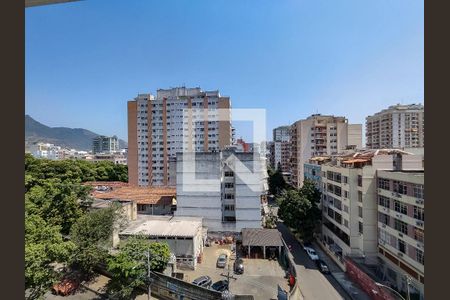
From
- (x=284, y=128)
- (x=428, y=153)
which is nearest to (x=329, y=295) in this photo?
(x=428, y=153)

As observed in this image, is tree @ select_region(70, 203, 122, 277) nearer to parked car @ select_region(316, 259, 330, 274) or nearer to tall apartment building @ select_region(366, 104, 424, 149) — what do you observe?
parked car @ select_region(316, 259, 330, 274)

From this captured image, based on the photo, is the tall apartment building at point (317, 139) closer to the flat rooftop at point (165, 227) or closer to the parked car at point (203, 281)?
the flat rooftop at point (165, 227)

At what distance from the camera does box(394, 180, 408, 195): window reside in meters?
6.48

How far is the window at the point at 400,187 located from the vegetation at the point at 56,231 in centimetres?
730

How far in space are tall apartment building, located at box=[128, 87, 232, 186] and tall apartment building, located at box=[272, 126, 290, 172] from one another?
25.4 feet

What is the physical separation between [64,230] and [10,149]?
26.1 feet

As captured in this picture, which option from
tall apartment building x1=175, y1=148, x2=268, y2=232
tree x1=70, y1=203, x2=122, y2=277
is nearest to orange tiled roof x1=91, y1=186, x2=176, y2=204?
tall apartment building x1=175, y1=148, x2=268, y2=232

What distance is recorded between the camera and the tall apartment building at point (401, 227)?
234 inches

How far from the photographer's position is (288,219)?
407 inches

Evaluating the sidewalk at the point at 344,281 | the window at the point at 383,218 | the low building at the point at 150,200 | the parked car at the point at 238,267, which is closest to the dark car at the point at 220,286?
the parked car at the point at 238,267

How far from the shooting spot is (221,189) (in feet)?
35.3

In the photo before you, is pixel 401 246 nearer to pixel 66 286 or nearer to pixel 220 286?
pixel 220 286

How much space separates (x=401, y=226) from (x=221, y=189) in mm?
6024

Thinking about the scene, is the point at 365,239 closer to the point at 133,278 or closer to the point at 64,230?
the point at 133,278
